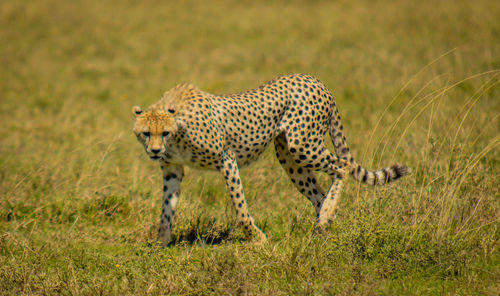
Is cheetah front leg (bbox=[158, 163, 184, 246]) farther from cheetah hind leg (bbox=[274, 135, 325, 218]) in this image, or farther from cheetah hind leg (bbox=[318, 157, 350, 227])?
cheetah hind leg (bbox=[318, 157, 350, 227])

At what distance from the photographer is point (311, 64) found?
10484 millimetres

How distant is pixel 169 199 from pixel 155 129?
2.56ft

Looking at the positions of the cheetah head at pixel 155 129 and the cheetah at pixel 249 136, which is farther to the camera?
the cheetah at pixel 249 136

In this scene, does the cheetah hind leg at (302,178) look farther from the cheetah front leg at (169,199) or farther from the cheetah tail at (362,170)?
the cheetah front leg at (169,199)

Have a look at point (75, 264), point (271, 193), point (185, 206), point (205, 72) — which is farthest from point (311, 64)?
point (75, 264)

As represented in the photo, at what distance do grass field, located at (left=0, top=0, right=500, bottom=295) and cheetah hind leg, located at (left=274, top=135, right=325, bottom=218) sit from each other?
16cm

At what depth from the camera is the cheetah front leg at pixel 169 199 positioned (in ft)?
15.4

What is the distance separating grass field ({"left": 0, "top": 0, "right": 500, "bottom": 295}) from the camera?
152 inches

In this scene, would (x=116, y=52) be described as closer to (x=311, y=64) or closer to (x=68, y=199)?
(x=311, y=64)

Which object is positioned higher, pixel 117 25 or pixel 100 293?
pixel 117 25

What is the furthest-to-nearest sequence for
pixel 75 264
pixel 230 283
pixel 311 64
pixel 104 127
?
pixel 311 64 < pixel 104 127 < pixel 75 264 < pixel 230 283

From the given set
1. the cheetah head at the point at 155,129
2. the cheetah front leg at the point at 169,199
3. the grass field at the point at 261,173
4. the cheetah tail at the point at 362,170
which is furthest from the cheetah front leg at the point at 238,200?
the cheetah tail at the point at 362,170

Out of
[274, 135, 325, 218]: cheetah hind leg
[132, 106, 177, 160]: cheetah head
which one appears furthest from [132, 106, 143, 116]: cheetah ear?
[274, 135, 325, 218]: cheetah hind leg

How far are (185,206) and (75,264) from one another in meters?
1.07
